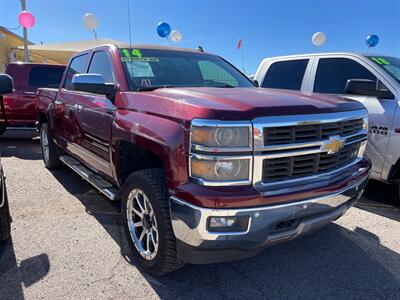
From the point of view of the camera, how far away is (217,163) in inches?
86.0

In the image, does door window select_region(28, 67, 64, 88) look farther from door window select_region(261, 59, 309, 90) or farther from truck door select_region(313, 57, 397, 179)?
truck door select_region(313, 57, 397, 179)

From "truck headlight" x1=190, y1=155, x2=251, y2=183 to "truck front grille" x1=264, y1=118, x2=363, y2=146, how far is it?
0.21 meters

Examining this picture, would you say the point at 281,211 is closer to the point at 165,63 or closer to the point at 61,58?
the point at 165,63

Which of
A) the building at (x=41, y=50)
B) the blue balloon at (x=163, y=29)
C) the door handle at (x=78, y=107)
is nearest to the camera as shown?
the door handle at (x=78, y=107)

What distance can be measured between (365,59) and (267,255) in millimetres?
3024

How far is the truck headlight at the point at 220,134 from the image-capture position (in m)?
2.16

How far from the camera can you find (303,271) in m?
2.91

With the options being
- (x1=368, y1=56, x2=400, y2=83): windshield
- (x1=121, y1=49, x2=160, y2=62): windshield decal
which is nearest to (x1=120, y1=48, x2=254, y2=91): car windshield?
(x1=121, y1=49, x2=160, y2=62): windshield decal

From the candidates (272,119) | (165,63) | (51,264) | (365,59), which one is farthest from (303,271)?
(365,59)

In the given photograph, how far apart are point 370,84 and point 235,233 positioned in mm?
2927

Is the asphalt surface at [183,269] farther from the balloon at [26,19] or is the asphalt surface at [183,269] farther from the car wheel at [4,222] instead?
the balloon at [26,19]

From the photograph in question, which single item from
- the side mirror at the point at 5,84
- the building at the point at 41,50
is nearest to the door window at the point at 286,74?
the side mirror at the point at 5,84

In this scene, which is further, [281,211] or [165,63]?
[165,63]

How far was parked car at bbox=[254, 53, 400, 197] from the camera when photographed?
13.7ft
